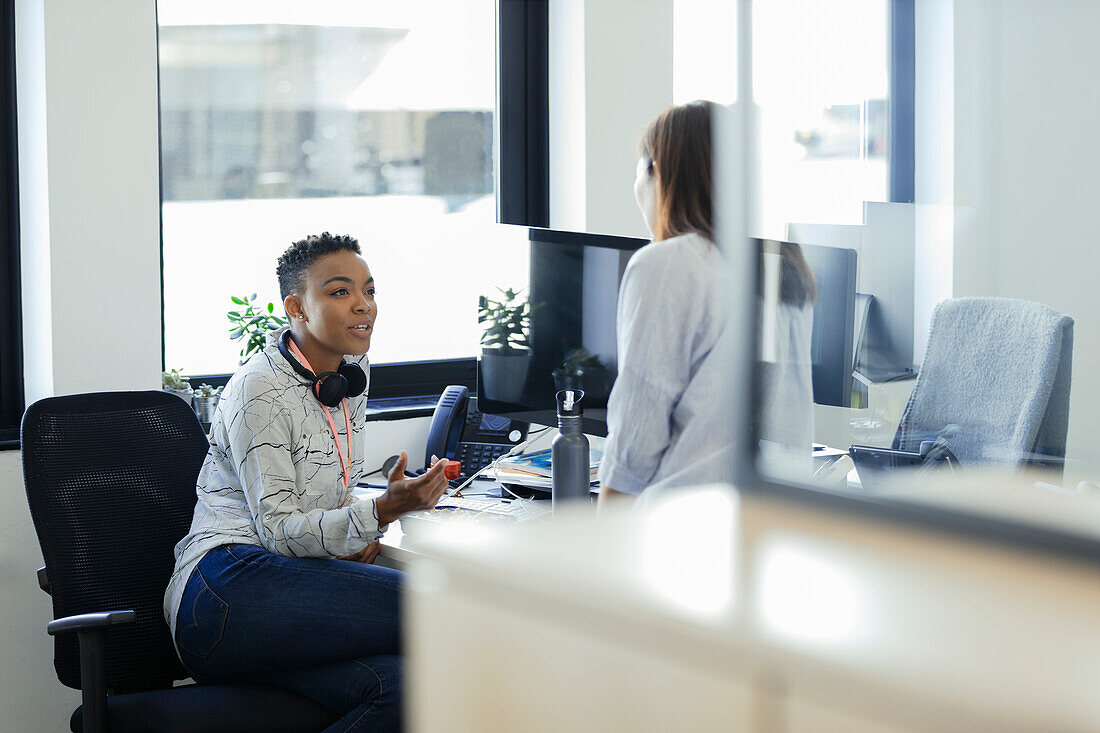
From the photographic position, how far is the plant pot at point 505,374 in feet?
7.22

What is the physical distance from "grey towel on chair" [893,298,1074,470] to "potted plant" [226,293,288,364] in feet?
6.61

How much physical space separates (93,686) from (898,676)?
153cm

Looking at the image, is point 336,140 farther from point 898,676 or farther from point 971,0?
point 898,676

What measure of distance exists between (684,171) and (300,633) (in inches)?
38.5

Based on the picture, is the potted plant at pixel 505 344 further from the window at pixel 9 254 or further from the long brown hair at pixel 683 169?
the window at pixel 9 254

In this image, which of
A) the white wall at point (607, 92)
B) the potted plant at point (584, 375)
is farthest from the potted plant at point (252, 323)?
the white wall at point (607, 92)

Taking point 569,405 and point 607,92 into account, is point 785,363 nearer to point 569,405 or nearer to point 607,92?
point 569,405

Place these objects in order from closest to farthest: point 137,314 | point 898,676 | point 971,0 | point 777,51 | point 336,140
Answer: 1. point 898,676
2. point 971,0
3. point 777,51
4. point 137,314
5. point 336,140

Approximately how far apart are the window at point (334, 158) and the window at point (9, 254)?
0.33 meters

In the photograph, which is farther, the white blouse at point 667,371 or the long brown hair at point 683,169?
the long brown hair at point 683,169

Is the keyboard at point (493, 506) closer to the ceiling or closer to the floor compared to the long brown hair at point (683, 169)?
closer to the floor

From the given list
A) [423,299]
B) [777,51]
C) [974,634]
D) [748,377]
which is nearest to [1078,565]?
[974,634]

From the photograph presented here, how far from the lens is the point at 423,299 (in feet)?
9.54

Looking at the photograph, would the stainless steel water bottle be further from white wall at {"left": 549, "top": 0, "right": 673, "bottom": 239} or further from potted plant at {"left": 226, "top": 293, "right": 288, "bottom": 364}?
white wall at {"left": 549, "top": 0, "right": 673, "bottom": 239}
